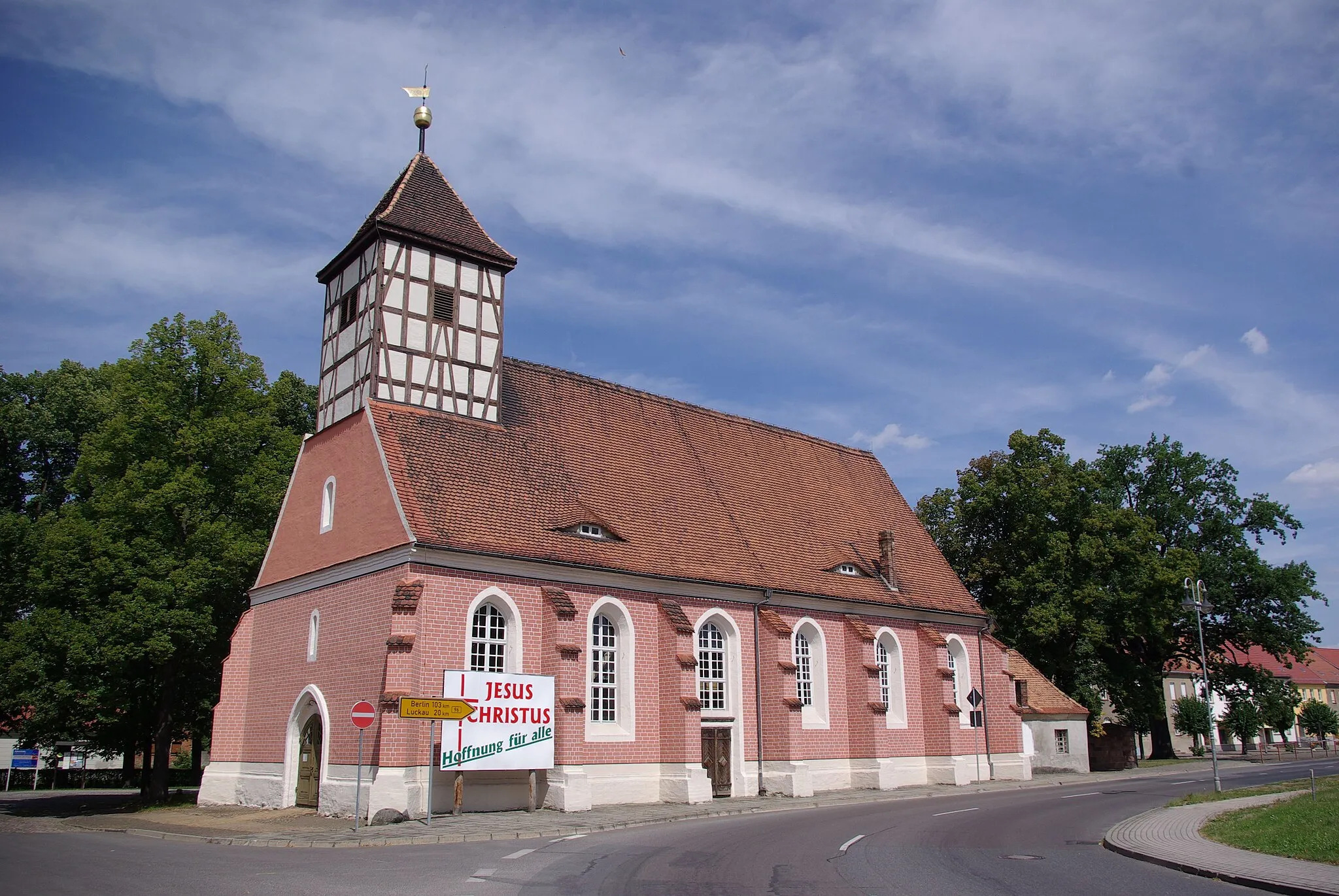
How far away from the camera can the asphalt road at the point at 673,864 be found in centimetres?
1198

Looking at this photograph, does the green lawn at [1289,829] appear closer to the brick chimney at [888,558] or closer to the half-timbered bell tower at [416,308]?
the brick chimney at [888,558]

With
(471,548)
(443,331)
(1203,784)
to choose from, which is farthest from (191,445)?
(1203,784)

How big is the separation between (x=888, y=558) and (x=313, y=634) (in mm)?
19414

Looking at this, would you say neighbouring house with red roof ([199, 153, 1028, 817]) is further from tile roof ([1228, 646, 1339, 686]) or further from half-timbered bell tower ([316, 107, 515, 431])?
tile roof ([1228, 646, 1339, 686])

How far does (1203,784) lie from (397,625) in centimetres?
2539

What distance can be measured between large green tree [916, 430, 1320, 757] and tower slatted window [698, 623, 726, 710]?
20192mm

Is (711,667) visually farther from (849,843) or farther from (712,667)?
(849,843)

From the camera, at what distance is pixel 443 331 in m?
27.9

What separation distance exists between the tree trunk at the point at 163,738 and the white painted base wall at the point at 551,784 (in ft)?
14.7

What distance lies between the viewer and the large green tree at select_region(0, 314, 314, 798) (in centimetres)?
2997

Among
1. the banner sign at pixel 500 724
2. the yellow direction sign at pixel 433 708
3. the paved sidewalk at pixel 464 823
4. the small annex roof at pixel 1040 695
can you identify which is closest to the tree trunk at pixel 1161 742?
the small annex roof at pixel 1040 695

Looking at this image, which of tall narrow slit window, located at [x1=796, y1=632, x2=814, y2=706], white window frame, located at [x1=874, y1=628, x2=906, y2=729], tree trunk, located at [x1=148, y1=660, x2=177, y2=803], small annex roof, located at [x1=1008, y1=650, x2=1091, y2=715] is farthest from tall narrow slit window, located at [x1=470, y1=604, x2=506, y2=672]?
small annex roof, located at [x1=1008, y1=650, x2=1091, y2=715]

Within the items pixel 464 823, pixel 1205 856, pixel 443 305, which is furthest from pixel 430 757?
pixel 1205 856

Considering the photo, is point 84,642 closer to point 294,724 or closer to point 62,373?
point 294,724
